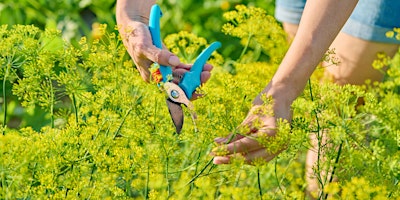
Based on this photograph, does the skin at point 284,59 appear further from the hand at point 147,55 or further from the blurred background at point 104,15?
the blurred background at point 104,15

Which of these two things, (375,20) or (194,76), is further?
(375,20)

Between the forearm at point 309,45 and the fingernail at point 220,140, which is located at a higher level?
the forearm at point 309,45

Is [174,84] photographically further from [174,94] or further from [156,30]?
[156,30]

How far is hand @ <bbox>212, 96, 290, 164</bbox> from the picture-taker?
5.47 ft

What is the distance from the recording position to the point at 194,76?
6.23ft

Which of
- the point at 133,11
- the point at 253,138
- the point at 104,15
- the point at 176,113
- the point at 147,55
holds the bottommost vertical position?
the point at 253,138

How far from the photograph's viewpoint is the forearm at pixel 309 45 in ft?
5.93

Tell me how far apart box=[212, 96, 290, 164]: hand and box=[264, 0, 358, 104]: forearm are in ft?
0.16

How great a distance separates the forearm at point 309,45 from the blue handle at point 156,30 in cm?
22

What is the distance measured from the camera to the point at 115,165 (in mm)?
1686

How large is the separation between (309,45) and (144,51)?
14.0 inches

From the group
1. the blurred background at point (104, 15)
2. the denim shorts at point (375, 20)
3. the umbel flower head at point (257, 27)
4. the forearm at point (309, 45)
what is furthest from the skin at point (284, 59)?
the blurred background at point (104, 15)

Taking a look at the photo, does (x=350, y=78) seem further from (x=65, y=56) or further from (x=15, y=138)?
(x=15, y=138)

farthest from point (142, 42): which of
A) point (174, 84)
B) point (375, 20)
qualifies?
point (375, 20)
